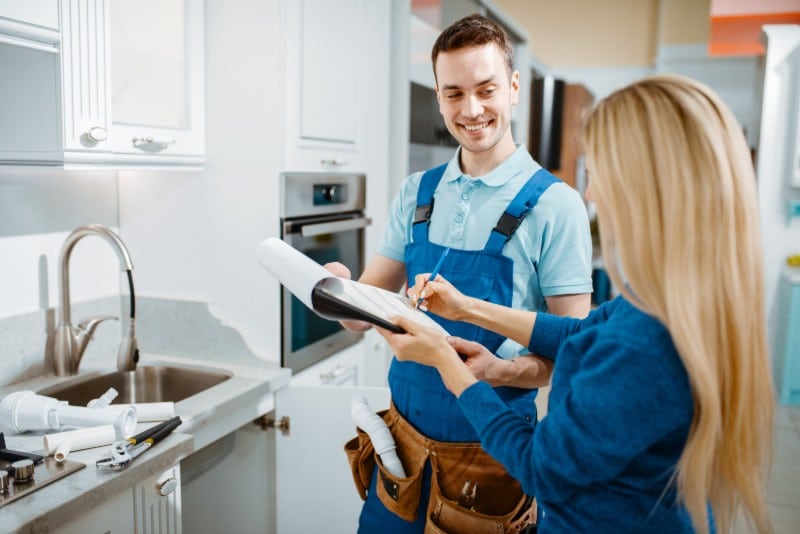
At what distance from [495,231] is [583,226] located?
0.58 ft

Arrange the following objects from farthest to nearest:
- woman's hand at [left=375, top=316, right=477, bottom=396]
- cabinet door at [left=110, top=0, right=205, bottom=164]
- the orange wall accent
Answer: the orange wall accent → cabinet door at [left=110, top=0, right=205, bottom=164] → woman's hand at [left=375, top=316, right=477, bottom=396]

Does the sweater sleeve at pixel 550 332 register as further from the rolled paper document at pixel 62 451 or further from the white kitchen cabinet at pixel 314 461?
the rolled paper document at pixel 62 451

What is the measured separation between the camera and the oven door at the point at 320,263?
78.7 inches

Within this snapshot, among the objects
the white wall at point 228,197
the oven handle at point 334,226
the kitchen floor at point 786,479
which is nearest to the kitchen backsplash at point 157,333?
the white wall at point 228,197

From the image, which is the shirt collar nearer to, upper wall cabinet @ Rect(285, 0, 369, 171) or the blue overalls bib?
the blue overalls bib

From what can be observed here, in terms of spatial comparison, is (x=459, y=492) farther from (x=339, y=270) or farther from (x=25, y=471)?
(x=25, y=471)

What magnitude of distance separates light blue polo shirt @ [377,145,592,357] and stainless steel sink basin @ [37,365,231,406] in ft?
2.75

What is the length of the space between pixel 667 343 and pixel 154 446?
3.52ft

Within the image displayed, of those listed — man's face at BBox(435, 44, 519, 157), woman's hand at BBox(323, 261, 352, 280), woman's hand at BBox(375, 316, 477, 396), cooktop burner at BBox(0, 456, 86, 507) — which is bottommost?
cooktop burner at BBox(0, 456, 86, 507)

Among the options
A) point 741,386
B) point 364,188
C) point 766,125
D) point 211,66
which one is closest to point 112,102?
point 211,66

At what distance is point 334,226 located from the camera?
2.17m

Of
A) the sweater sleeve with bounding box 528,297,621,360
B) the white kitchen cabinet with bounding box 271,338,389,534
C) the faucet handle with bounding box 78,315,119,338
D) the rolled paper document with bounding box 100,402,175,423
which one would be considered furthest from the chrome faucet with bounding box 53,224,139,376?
the sweater sleeve with bounding box 528,297,621,360

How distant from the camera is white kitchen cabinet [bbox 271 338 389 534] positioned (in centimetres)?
194

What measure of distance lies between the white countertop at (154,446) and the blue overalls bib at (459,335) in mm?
480
